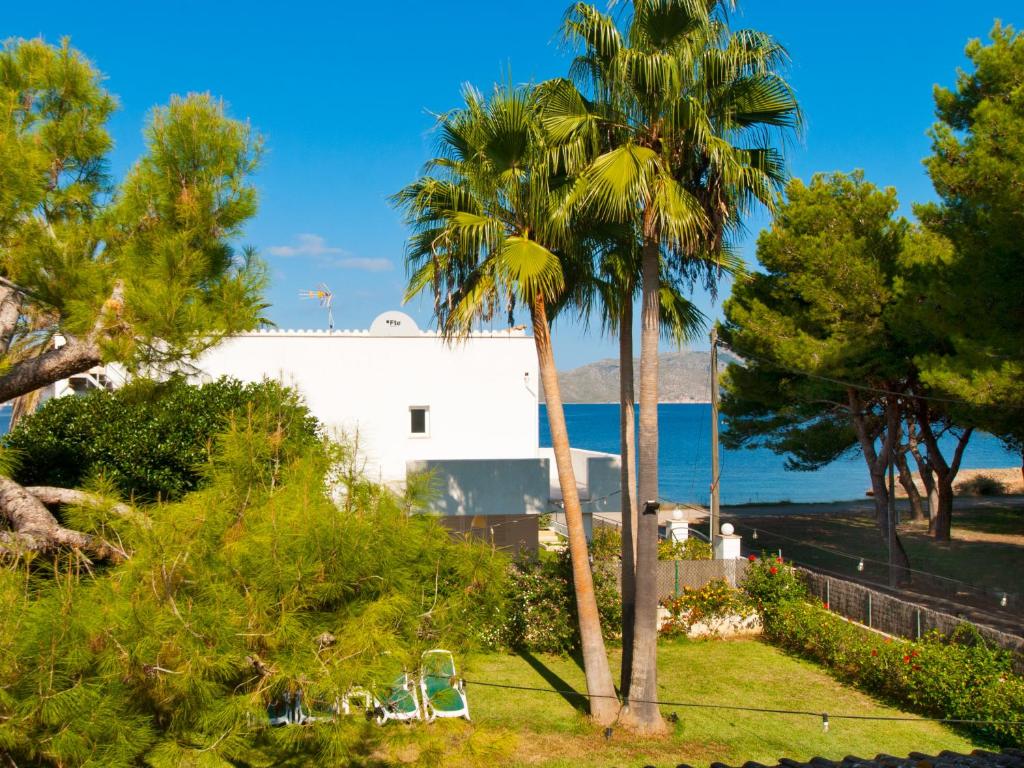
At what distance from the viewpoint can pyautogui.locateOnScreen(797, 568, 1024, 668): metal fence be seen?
10656 millimetres

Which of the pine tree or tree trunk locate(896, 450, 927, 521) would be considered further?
tree trunk locate(896, 450, 927, 521)

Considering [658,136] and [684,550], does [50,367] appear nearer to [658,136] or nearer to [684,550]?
[658,136]

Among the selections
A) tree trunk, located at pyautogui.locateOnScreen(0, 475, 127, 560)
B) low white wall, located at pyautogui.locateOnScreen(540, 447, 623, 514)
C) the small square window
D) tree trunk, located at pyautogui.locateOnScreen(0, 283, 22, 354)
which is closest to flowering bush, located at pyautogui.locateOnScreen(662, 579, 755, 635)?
low white wall, located at pyautogui.locateOnScreen(540, 447, 623, 514)

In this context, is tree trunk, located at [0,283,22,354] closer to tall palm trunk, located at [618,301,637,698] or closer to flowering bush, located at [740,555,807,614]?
tall palm trunk, located at [618,301,637,698]

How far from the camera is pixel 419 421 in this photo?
2131 centimetres

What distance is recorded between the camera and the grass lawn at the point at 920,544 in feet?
65.6

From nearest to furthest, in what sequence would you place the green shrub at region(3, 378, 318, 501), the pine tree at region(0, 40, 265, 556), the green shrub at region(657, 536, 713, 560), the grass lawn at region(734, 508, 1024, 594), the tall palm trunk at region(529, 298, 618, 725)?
the pine tree at region(0, 40, 265, 556) < the tall palm trunk at region(529, 298, 618, 725) < the green shrub at region(3, 378, 318, 501) < the green shrub at region(657, 536, 713, 560) < the grass lawn at region(734, 508, 1024, 594)

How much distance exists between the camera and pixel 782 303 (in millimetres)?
19734

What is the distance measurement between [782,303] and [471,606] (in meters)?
16.0

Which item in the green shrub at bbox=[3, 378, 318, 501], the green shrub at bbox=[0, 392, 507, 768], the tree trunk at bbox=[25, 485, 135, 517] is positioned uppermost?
the green shrub at bbox=[3, 378, 318, 501]

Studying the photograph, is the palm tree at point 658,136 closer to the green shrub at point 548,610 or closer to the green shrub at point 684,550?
the green shrub at point 548,610

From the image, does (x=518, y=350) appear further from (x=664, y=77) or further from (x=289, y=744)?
(x=289, y=744)

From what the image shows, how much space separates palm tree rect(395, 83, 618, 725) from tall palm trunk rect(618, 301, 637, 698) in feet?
2.26

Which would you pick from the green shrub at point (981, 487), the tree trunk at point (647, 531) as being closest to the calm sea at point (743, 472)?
the green shrub at point (981, 487)
